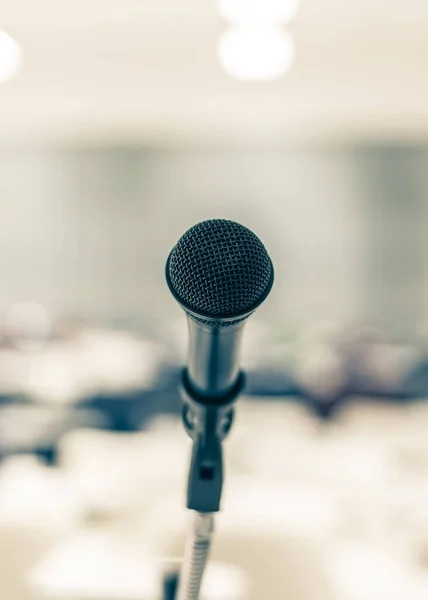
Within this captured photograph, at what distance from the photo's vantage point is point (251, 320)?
0.57 m

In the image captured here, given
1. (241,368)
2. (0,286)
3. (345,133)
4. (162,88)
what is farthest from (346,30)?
(0,286)

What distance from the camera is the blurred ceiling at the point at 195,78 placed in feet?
10.6

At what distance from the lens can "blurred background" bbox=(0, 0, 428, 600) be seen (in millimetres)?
1180

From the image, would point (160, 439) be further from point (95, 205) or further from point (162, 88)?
point (95, 205)

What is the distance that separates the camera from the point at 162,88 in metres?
4.65

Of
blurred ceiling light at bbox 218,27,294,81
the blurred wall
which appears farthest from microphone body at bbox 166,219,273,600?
the blurred wall

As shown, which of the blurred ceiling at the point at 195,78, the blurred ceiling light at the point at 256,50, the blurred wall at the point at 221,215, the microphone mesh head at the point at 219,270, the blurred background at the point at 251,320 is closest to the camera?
the microphone mesh head at the point at 219,270

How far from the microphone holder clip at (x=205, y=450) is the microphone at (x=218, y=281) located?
0.18 ft

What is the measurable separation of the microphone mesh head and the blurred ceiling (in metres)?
2.99

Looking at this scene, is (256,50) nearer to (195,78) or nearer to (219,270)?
(195,78)

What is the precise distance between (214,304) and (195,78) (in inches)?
170

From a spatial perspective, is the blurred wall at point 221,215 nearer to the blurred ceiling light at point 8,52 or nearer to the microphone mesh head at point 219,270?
the blurred ceiling light at point 8,52

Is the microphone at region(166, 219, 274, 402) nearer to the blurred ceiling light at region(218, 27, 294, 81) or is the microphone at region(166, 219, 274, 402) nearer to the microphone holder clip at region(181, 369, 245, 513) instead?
the microphone holder clip at region(181, 369, 245, 513)

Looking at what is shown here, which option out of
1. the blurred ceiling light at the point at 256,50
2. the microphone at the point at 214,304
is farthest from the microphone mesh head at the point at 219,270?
the blurred ceiling light at the point at 256,50
